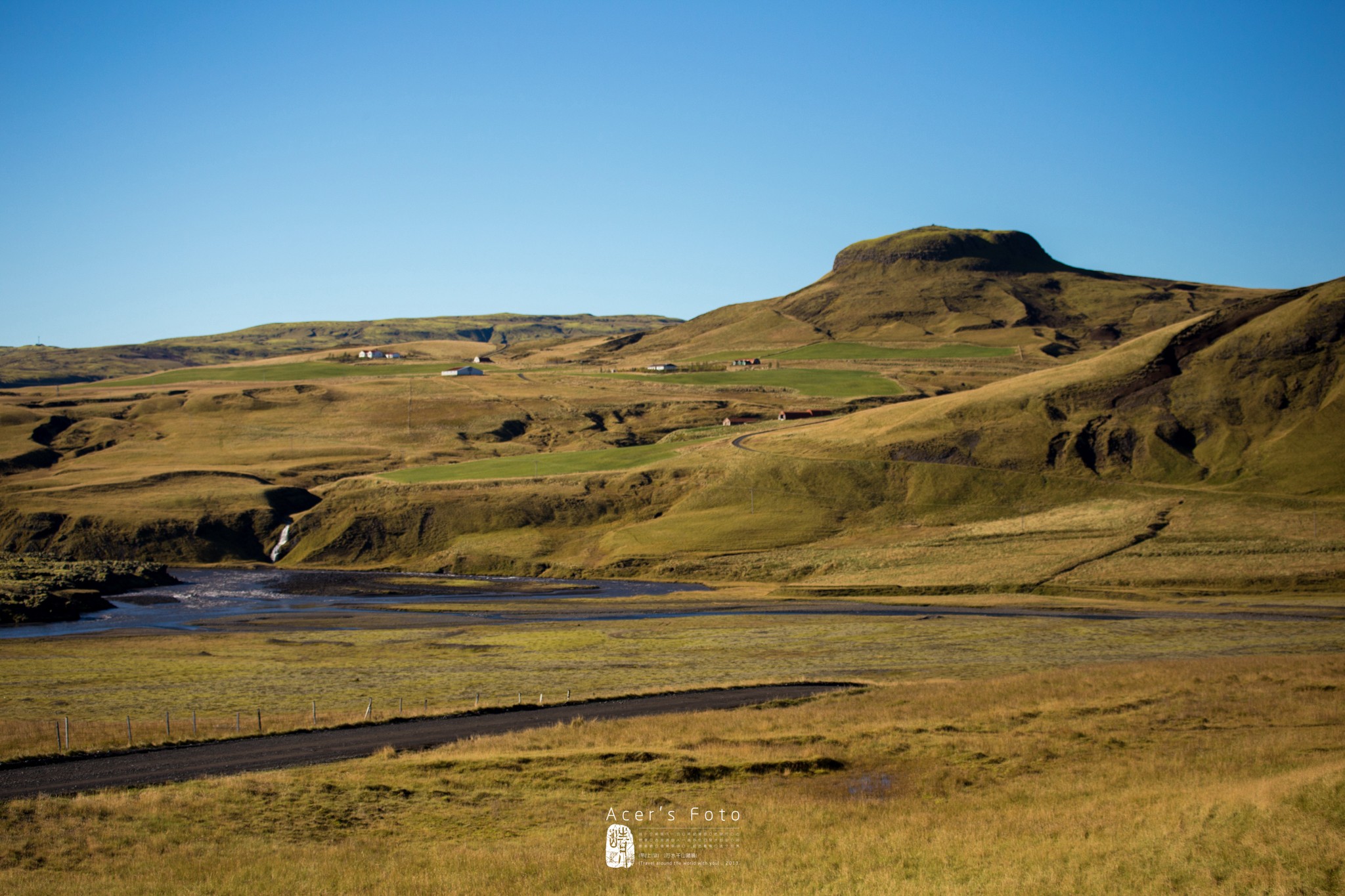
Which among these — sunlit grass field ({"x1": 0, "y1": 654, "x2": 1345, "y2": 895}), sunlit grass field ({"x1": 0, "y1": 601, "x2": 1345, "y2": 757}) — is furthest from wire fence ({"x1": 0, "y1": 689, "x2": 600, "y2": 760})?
sunlit grass field ({"x1": 0, "y1": 654, "x2": 1345, "y2": 895})

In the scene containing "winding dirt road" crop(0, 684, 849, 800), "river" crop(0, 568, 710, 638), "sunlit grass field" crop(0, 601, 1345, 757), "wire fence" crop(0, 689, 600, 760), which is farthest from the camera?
"river" crop(0, 568, 710, 638)

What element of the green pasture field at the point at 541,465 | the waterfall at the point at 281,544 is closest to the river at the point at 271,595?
the waterfall at the point at 281,544

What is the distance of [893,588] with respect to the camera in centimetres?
8062

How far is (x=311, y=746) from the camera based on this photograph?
32.4 m

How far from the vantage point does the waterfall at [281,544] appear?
104m

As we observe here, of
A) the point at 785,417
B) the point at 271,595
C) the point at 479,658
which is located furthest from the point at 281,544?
the point at 785,417

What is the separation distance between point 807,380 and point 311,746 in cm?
15591

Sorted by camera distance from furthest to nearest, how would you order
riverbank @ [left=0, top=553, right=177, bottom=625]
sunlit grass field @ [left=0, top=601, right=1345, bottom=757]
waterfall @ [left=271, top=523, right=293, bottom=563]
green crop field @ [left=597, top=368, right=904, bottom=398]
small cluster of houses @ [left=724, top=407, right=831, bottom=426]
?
green crop field @ [left=597, top=368, right=904, bottom=398], small cluster of houses @ [left=724, top=407, right=831, bottom=426], waterfall @ [left=271, top=523, right=293, bottom=563], riverbank @ [left=0, top=553, right=177, bottom=625], sunlit grass field @ [left=0, top=601, right=1345, bottom=757]

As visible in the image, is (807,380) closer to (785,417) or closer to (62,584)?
(785,417)

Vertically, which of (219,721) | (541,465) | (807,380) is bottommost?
(219,721)

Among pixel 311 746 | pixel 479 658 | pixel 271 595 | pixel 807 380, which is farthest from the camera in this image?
pixel 807 380

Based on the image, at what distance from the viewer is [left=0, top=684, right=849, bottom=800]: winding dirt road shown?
91.4 ft

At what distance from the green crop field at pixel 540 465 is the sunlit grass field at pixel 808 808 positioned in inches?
3293

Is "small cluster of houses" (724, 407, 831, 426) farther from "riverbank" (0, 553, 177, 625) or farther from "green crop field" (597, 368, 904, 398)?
"riverbank" (0, 553, 177, 625)
